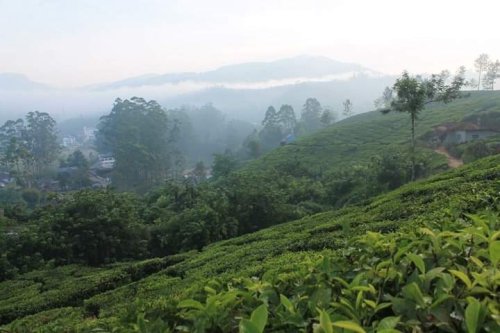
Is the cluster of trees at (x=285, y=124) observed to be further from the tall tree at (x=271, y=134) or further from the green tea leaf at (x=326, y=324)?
the green tea leaf at (x=326, y=324)

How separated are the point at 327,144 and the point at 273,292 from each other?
46.2 metres

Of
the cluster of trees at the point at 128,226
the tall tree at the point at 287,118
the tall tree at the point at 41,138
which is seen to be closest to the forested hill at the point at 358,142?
the cluster of trees at the point at 128,226

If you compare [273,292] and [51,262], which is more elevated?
[273,292]

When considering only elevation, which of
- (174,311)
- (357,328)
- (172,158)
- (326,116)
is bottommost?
(172,158)

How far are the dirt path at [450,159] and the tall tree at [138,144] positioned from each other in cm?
3625

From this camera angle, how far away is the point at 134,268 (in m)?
12.4

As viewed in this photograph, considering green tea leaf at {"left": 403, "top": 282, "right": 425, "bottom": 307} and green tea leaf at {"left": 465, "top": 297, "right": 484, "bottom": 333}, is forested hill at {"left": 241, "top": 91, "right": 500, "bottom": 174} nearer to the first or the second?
green tea leaf at {"left": 403, "top": 282, "right": 425, "bottom": 307}

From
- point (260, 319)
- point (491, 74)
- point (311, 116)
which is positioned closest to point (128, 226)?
point (260, 319)

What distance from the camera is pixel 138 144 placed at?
63.3m

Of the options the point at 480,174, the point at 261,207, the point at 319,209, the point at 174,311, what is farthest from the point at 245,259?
the point at 319,209

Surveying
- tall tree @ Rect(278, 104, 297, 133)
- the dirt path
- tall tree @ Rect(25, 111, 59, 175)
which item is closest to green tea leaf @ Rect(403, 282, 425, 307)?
the dirt path

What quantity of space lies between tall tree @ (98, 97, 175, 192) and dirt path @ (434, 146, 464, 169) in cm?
3625

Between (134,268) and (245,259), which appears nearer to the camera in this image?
(245,259)

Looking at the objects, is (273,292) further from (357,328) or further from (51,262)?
(51,262)
